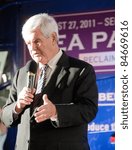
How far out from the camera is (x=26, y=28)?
186 centimetres

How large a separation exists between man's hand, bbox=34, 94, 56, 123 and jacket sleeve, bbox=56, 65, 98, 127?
51 mm

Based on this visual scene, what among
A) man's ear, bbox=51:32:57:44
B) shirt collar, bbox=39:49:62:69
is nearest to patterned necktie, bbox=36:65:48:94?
shirt collar, bbox=39:49:62:69

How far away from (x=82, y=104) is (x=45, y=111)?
215 mm

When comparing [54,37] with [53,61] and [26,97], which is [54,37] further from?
[26,97]

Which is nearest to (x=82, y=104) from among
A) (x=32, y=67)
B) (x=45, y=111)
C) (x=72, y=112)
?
(x=72, y=112)

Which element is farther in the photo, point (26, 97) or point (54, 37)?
point (54, 37)

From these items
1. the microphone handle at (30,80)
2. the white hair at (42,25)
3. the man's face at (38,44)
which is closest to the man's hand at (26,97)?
the microphone handle at (30,80)

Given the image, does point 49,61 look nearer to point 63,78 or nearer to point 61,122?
point 63,78

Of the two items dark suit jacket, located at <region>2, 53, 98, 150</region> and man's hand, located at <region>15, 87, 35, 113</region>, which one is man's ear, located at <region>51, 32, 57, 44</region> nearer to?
dark suit jacket, located at <region>2, 53, 98, 150</region>

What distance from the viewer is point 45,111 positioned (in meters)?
1.69

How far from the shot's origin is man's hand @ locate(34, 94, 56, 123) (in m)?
1.69

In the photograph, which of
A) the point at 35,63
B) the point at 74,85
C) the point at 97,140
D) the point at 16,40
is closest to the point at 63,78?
the point at 74,85

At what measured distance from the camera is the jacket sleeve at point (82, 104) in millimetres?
1785

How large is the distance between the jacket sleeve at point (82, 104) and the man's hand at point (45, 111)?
2.0 inches
